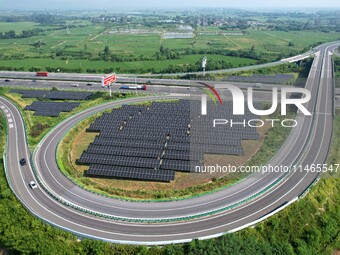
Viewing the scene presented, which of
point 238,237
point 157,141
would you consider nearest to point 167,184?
point 157,141

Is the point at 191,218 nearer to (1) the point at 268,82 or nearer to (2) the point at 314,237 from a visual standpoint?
(2) the point at 314,237

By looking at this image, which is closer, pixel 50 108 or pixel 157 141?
→ pixel 157 141

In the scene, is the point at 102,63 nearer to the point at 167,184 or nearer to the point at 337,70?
the point at 167,184

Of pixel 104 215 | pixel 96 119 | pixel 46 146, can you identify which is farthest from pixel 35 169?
pixel 96 119

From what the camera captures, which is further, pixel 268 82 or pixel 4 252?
pixel 268 82

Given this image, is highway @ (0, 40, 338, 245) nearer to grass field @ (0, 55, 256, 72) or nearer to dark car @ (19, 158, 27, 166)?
dark car @ (19, 158, 27, 166)

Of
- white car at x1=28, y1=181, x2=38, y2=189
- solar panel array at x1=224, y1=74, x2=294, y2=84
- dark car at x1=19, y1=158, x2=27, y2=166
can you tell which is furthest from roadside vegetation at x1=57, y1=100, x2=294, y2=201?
solar panel array at x1=224, y1=74, x2=294, y2=84
